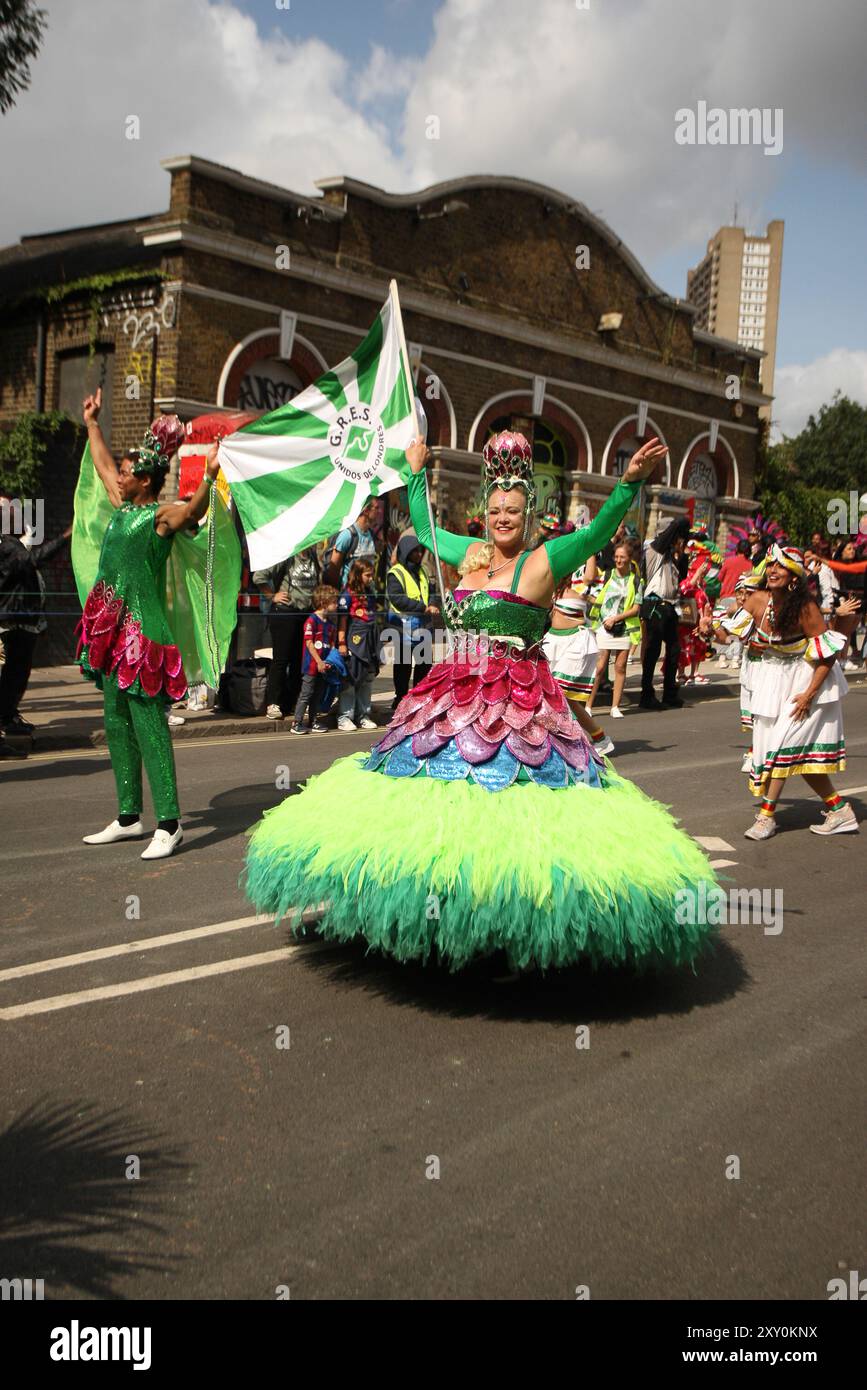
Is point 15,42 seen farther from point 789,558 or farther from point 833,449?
point 833,449

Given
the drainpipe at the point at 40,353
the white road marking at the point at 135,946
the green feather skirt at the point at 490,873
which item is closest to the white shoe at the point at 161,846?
the white road marking at the point at 135,946

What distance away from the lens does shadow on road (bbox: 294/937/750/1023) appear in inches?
173

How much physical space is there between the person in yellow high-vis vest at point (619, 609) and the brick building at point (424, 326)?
4.59 meters

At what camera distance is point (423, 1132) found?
11.3 ft

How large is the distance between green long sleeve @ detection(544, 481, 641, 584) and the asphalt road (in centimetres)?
170

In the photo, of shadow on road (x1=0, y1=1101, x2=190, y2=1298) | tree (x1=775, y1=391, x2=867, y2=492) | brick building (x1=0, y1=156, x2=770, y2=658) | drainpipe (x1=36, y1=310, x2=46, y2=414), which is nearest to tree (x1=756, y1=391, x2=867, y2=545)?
tree (x1=775, y1=391, x2=867, y2=492)

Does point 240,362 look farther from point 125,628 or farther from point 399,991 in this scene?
point 399,991

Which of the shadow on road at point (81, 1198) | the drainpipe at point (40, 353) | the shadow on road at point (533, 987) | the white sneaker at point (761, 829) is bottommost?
the shadow on road at point (81, 1198)

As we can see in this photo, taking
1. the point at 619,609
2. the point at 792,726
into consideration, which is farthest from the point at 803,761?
the point at 619,609

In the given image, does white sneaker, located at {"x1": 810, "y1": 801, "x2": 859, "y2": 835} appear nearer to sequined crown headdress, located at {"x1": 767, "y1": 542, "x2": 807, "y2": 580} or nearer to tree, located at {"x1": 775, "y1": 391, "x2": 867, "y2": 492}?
sequined crown headdress, located at {"x1": 767, "y1": 542, "x2": 807, "y2": 580}

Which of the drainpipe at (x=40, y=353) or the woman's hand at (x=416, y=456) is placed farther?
the drainpipe at (x=40, y=353)

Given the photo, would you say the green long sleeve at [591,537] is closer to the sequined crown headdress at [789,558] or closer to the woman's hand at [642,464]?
the woman's hand at [642,464]

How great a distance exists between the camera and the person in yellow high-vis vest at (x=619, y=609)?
1404 cm
